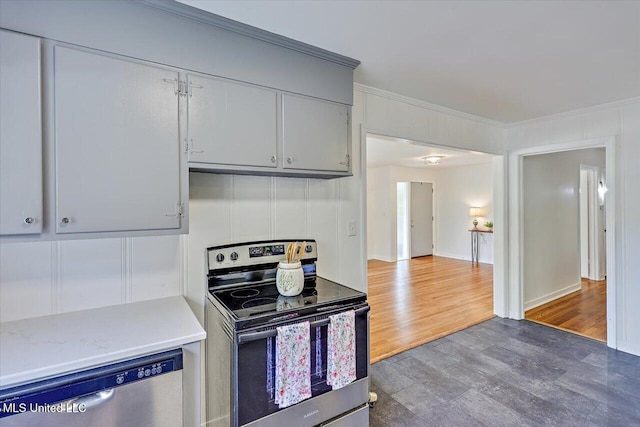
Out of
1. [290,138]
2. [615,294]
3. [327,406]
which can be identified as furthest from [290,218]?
[615,294]

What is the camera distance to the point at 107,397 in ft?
3.83

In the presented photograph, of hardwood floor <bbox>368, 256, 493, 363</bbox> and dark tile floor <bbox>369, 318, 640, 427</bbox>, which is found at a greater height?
hardwood floor <bbox>368, 256, 493, 363</bbox>

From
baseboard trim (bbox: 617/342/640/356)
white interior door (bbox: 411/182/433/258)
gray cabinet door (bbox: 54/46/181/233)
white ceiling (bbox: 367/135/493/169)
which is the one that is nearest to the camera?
gray cabinet door (bbox: 54/46/181/233)

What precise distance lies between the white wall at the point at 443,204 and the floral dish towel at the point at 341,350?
644cm

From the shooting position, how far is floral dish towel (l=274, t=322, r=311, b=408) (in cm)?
148

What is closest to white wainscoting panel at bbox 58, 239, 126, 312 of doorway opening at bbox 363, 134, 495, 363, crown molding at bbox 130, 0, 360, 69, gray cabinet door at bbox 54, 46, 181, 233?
gray cabinet door at bbox 54, 46, 181, 233

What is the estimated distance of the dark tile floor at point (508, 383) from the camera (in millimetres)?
2121

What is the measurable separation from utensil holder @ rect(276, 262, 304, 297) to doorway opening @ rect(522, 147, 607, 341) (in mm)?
3412

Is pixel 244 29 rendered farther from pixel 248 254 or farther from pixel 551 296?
pixel 551 296

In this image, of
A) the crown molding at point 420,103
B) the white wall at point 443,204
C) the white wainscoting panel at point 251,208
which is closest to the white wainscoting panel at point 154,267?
the white wainscoting panel at point 251,208

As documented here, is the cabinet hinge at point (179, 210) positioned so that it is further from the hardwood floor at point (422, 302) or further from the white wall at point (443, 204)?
the white wall at point (443, 204)

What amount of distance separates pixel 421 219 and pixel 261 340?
7.70m


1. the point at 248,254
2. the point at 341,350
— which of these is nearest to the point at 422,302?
the point at 341,350

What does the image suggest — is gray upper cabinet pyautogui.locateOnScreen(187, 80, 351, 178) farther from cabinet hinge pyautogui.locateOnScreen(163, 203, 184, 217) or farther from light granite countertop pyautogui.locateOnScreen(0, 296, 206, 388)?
light granite countertop pyautogui.locateOnScreen(0, 296, 206, 388)
